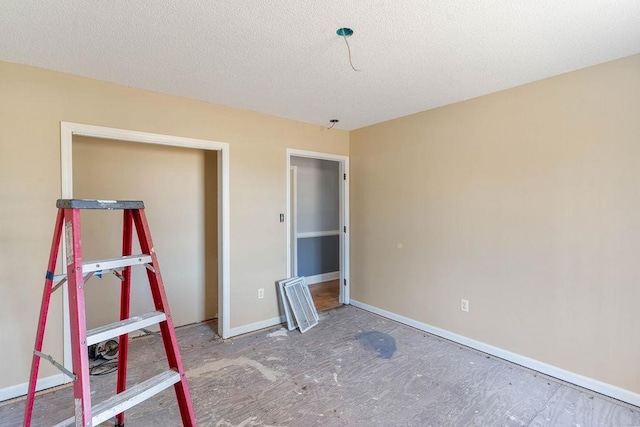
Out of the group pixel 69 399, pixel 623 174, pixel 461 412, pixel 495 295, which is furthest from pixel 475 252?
pixel 69 399

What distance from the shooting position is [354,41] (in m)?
1.91

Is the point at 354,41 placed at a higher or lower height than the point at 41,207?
higher

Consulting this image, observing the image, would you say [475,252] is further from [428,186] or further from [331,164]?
[331,164]

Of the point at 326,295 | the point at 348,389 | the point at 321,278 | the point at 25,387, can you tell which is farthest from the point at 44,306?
the point at 321,278

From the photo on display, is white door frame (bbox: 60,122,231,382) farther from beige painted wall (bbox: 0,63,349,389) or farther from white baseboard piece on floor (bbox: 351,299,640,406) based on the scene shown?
white baseboard piece on floor (bbox: 351,299,640,406)

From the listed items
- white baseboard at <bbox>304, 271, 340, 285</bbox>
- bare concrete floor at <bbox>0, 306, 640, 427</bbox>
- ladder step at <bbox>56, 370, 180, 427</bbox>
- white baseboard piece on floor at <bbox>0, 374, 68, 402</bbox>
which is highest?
ladder step at <bbox>56, 370, 180, 427</bbox>

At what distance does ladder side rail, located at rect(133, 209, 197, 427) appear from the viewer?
1.59 m

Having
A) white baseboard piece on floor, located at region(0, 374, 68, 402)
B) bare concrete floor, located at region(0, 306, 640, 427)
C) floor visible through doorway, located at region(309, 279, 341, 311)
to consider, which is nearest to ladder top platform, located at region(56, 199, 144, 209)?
bare concrete floor, located at region(0, 306, 640, 427)

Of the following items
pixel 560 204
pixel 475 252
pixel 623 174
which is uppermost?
pixel 623 174

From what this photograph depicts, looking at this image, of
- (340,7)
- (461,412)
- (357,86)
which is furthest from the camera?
(357,86)

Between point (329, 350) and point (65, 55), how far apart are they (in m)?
3.11

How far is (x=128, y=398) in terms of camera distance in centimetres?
136

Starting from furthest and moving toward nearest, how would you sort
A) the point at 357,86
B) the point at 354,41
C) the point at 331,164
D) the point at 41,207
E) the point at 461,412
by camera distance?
Result: the point at 331,164, the point at 357,86, the point at 41,207, the point at 461,412, the point at 354,41

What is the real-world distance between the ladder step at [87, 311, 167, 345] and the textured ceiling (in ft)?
5.20
